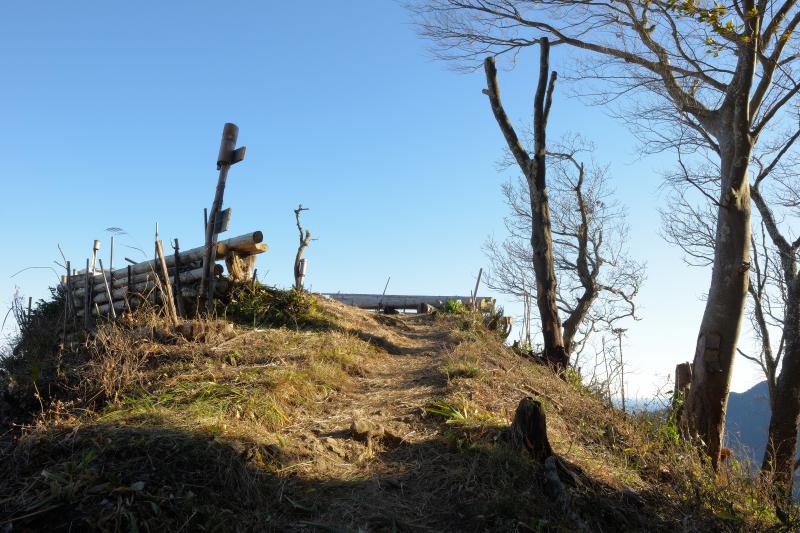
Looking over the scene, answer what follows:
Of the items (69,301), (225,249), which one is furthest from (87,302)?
(225,249)

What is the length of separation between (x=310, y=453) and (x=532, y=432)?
171cm

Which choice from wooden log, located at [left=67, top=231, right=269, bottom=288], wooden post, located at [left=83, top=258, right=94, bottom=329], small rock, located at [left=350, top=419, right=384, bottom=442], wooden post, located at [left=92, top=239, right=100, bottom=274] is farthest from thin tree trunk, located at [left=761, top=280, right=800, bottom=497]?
wooden post, located at [left=92, top=239, right=100, bottom=274]

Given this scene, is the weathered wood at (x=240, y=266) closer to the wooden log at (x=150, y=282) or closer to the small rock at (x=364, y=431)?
the wooden log at (x=150, y=282)

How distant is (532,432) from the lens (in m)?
4.64

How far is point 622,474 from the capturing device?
4.99 meters

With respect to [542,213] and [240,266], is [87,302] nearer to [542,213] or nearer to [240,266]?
[240,266]

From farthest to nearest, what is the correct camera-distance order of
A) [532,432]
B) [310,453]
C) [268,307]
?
[268,307] < [532,432] < [310,453]

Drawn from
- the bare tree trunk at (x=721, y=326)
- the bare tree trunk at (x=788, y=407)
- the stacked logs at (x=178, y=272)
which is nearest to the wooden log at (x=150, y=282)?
the stacked logs at (x=178, y=272)

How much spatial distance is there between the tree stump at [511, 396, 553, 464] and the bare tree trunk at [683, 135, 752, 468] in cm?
347

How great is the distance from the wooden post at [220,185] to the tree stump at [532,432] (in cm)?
570

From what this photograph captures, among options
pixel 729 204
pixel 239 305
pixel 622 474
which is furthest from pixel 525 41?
pixel 622 474

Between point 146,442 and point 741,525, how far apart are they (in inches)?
178

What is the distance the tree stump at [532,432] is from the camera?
460 cm

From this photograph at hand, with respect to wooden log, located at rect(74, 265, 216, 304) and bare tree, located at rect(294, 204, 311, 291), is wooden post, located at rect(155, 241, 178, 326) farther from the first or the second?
bare tree, located at rect(294, 204, 311, 291)
